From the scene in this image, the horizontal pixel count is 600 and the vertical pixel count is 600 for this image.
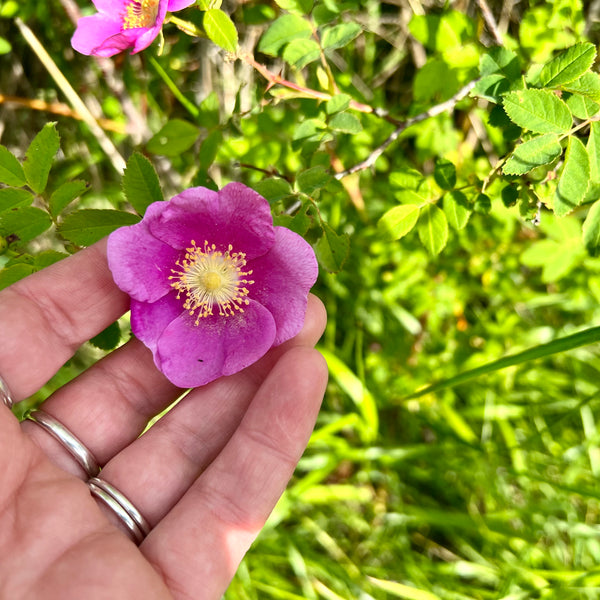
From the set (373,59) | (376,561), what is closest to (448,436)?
(376,561)

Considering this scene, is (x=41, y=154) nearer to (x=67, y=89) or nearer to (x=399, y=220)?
(x=67, y=89)

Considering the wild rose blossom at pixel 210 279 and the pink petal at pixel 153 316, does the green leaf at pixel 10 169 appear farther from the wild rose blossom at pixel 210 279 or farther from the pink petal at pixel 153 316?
the pink petal at pixel 153 316

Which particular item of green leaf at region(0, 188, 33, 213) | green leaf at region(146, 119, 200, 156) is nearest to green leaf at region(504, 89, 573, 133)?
green leaf at region(146, 119, 200, 156)

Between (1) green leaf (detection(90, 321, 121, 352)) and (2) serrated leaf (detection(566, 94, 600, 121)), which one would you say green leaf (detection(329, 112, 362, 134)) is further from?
(1) green leaf (detection(90, 321, 121, 352))

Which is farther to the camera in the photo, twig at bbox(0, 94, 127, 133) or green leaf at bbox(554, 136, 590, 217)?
twig at bbox(0, 94, 127, 133)

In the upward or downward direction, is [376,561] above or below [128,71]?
below

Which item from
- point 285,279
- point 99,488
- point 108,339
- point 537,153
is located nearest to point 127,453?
point 99,488

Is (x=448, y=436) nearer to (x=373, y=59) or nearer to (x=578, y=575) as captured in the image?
(x=578, y=575)
